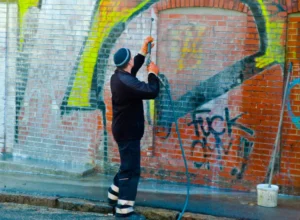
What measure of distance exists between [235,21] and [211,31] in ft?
1.19

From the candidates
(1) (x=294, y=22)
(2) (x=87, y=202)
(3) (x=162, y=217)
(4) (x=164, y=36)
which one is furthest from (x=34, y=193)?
(1) (x=294, y=22)

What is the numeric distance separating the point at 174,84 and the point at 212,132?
34.5 inches

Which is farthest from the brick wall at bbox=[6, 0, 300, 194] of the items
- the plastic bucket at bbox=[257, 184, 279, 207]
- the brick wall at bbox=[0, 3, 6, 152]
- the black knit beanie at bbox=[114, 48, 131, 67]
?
the black knit beanie at bbox=[114, 48, 131, 67]

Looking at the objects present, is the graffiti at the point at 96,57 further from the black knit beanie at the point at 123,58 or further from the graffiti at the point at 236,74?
the black knit beanie at the point at 123,58

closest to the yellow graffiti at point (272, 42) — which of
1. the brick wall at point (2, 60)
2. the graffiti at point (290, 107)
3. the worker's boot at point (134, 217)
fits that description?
the graffiti at point (290, 107)

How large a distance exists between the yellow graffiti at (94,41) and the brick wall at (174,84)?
0.6 inches

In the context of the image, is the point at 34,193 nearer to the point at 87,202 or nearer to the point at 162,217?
the point at 87,202

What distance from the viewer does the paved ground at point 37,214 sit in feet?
23.6

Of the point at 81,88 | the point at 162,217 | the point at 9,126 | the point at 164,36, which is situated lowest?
the point at 162,217

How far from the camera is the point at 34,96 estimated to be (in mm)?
9594

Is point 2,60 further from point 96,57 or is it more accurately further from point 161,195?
point 161,195

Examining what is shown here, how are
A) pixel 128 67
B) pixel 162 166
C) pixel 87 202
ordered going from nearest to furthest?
pixel 128 67, pixel 87 202, pixel 162 166

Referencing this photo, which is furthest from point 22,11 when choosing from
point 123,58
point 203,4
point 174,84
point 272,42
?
point 272,42

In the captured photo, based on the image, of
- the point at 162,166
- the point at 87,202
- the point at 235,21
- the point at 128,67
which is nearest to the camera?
the point at 128,67
